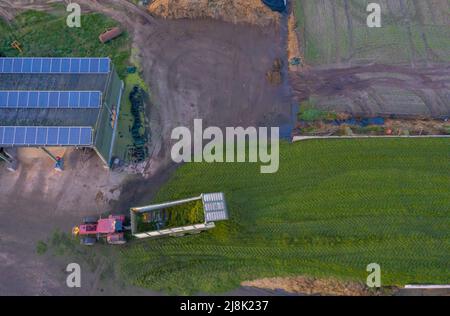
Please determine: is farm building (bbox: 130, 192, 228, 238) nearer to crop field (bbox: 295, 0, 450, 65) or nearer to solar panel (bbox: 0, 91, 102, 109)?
solar panel (bbox: 0, 91, 102, 109)

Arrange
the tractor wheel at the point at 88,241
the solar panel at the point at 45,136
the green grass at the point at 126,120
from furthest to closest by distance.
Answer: the green grass at the point at 126,120 < the tractor wheel at the point at 88,241 < the solar panel at the point at 45,136

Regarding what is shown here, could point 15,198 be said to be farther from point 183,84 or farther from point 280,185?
point 280,185

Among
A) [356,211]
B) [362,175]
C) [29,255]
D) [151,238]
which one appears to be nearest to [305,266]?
[356,211]

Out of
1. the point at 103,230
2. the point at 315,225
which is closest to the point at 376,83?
the point at 315,225

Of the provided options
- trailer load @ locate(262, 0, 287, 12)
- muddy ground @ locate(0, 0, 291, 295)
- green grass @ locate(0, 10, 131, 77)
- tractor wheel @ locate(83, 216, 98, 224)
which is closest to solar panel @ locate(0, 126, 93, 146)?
muddy ground @ locate(0, 0, 291, 295)

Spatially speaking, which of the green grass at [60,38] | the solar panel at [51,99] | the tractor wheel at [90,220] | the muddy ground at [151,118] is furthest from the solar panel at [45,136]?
the green grass at [60,38]

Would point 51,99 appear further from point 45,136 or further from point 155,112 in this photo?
point 155,112

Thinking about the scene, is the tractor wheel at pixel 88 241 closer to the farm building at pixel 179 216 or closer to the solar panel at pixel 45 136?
the farm building at pixel 179 216
